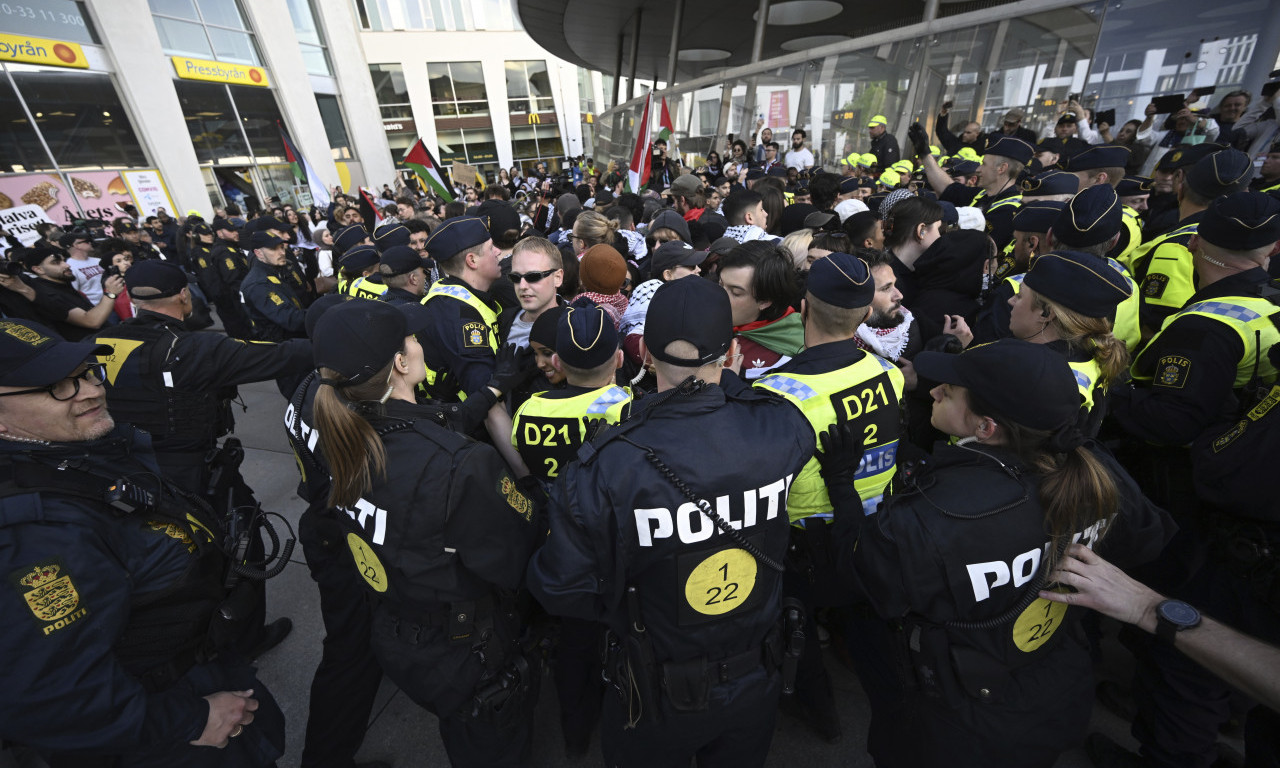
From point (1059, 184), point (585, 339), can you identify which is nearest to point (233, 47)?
point (585, 339)

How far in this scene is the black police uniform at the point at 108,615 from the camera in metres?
1.35

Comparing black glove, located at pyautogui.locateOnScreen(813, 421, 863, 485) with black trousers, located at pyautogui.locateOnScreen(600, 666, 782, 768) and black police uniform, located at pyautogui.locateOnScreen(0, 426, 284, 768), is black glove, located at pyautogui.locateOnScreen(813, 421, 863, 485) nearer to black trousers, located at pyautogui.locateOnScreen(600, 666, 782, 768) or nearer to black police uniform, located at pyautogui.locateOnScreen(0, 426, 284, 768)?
black trousers, located at pyautogui.locateOnScreen(600, 666, 782, 768)

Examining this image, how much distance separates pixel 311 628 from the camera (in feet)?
11.0

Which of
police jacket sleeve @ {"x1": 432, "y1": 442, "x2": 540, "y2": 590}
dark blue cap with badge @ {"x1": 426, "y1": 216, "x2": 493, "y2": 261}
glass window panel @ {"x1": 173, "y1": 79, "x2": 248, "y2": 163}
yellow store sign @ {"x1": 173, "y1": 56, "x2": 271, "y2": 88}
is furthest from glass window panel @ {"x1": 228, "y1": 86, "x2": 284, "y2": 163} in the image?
police jacket sleeve @ {"x1": 432, "y1": 442, "x2": 540, "y2": 590}

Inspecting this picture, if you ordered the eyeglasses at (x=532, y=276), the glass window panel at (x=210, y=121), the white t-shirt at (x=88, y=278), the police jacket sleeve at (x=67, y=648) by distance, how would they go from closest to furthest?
the police jacket sleeve at (x=67, y=648) < the eyeglasses at (x=532, y=276) < the white t-shirt at (x=88, y=278) < the glass window panel at (x=210, y=121)

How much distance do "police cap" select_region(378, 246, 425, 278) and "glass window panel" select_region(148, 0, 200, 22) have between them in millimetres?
22288

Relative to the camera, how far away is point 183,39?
17.8 m

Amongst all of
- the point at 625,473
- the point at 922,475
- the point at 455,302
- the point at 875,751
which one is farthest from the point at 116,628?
the point at 875,751

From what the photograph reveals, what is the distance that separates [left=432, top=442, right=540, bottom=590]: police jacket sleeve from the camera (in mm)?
1677

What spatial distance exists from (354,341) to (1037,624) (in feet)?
7.67

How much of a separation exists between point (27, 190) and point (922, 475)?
22448 mm

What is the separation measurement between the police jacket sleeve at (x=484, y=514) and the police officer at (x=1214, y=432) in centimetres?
263

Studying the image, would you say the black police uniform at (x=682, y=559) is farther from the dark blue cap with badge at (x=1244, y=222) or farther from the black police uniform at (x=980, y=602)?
the dark blue cap with badge at (x=1244, y=222)

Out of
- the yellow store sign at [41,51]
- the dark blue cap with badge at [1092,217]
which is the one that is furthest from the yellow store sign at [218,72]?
the dark blue cap with badge at [1092,217]
